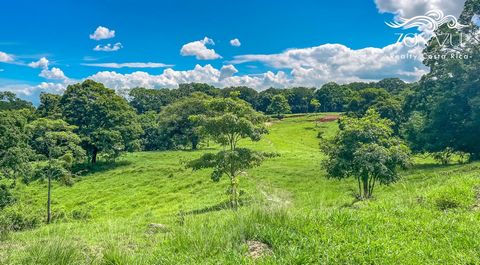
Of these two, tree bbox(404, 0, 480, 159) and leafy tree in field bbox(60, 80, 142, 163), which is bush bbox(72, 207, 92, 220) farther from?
tree bbox(404, 0, 480, 159)

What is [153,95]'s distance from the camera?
92.6 metres

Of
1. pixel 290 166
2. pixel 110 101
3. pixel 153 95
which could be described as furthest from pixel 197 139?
pixel 153 95

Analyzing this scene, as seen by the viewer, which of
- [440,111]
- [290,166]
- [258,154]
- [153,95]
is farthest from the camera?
[153,95]

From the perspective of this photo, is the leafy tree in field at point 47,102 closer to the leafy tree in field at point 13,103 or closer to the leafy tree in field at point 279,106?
the leafy tree in field at point 13,103

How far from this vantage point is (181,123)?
54.7 meters

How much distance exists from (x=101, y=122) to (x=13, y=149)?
2101cm

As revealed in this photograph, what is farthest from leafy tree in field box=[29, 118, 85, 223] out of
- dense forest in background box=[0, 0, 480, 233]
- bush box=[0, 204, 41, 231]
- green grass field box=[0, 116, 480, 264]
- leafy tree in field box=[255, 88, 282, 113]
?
leafy tree in field box=[255, 88, 282, 113]

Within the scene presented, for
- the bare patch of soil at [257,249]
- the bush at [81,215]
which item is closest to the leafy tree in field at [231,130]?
the bush at [81,215]

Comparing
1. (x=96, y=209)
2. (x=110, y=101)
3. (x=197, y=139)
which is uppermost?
(x=110, y=101)

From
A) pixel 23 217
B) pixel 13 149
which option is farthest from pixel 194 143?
pixel 23 217

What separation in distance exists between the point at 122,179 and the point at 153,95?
2283 inches

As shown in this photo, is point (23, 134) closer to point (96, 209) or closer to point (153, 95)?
point (96, 209)

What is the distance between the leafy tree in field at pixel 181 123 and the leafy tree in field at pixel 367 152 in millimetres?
36671

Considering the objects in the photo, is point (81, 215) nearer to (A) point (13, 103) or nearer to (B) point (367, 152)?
(B) point (367, 152)
